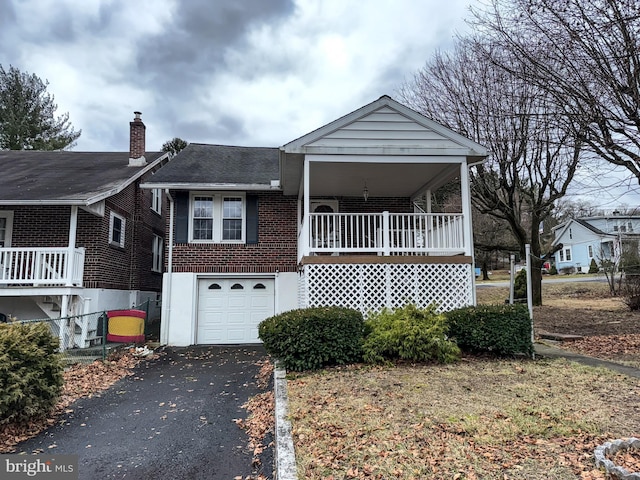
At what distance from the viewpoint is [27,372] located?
523 cm

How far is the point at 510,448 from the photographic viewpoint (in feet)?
12.4

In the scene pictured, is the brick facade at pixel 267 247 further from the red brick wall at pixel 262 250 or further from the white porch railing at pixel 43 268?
the white porch railing at pixel 43 268

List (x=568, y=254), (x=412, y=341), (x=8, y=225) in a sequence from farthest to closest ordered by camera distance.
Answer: (x=568, y=254), (x=8, y=225), (x=412, y=341)

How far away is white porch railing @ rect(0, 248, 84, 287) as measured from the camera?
1020cm

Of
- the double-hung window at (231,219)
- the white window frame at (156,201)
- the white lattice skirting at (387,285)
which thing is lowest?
the white lattice skirting at (387,285)

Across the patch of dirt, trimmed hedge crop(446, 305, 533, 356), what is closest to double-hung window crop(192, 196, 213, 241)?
trimmed hedge crop(446, 305, 533, 356)

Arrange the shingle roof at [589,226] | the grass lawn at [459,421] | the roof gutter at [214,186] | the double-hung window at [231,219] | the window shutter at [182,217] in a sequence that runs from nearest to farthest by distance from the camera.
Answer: the grass lawn at [459,421] < the roof gutter at [214,186] < the window shutter at [182,217] < the double-hung window at [231,219] < the shingle roof at [589,226]

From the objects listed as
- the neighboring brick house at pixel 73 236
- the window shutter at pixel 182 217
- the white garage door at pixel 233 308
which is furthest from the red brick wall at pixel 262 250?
the neighboring brick house at pixel 73 236

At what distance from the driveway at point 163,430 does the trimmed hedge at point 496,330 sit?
13.3 ft

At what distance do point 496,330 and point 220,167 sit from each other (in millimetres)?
9387

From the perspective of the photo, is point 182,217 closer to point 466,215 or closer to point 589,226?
point 466,215

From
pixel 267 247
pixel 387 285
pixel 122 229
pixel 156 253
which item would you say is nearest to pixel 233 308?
pixel 267 247

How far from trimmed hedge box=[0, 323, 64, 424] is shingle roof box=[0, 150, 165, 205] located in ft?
18.5

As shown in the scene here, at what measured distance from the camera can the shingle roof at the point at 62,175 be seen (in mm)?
10805
